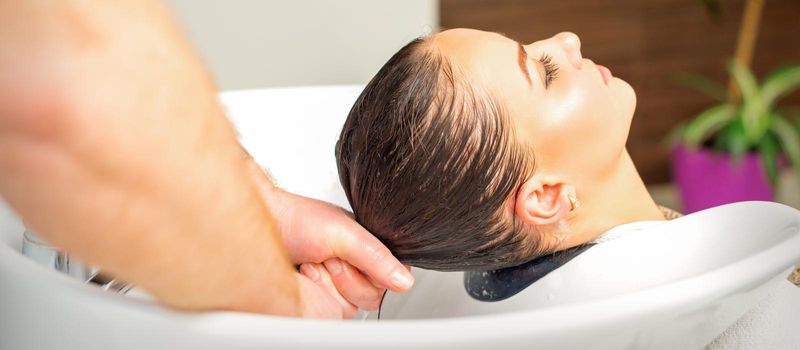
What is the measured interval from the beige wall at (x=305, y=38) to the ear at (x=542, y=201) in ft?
2.75

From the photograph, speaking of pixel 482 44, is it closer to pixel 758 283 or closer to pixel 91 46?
pixel 758 283

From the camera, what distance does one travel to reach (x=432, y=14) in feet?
5.52

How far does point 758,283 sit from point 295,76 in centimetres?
122

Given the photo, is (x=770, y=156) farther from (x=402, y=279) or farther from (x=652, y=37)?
(x=402, y=279)

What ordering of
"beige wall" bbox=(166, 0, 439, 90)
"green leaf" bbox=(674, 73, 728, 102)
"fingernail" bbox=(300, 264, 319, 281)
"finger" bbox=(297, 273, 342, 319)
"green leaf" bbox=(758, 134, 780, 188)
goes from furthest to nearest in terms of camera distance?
"green leaf" bbox=(674, 73, 728, 102), "green leaf" bbox=(758, 134, 780, 188), "beige wall" bbox=(166, 0, 439, 90), "fingernail" bbox=(300, 264, 319, 281), "finger" bbox=(297, 273, 342, 319)

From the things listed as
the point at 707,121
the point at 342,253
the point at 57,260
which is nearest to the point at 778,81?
the point at 707,121

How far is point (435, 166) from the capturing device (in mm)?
773

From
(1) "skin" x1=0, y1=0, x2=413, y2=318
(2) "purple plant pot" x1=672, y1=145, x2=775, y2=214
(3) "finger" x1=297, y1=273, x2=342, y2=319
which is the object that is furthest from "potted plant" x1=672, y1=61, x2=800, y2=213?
(1) "skin" x1=0, y1=0, x2=413, y2=318

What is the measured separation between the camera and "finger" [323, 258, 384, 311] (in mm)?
769

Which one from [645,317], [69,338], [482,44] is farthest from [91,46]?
[482,44]

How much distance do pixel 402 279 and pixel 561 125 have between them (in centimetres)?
19

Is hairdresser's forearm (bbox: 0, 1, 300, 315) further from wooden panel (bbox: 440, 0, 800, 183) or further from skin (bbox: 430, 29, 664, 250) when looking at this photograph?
wooden panel (bbox: 440, 0, 800, 183)

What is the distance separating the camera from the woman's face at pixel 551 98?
31.4 inches

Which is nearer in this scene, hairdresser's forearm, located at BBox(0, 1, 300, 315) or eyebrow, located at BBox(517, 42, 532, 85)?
hairdresser's forearm, located at BBox(0, 1, 300, 315)
